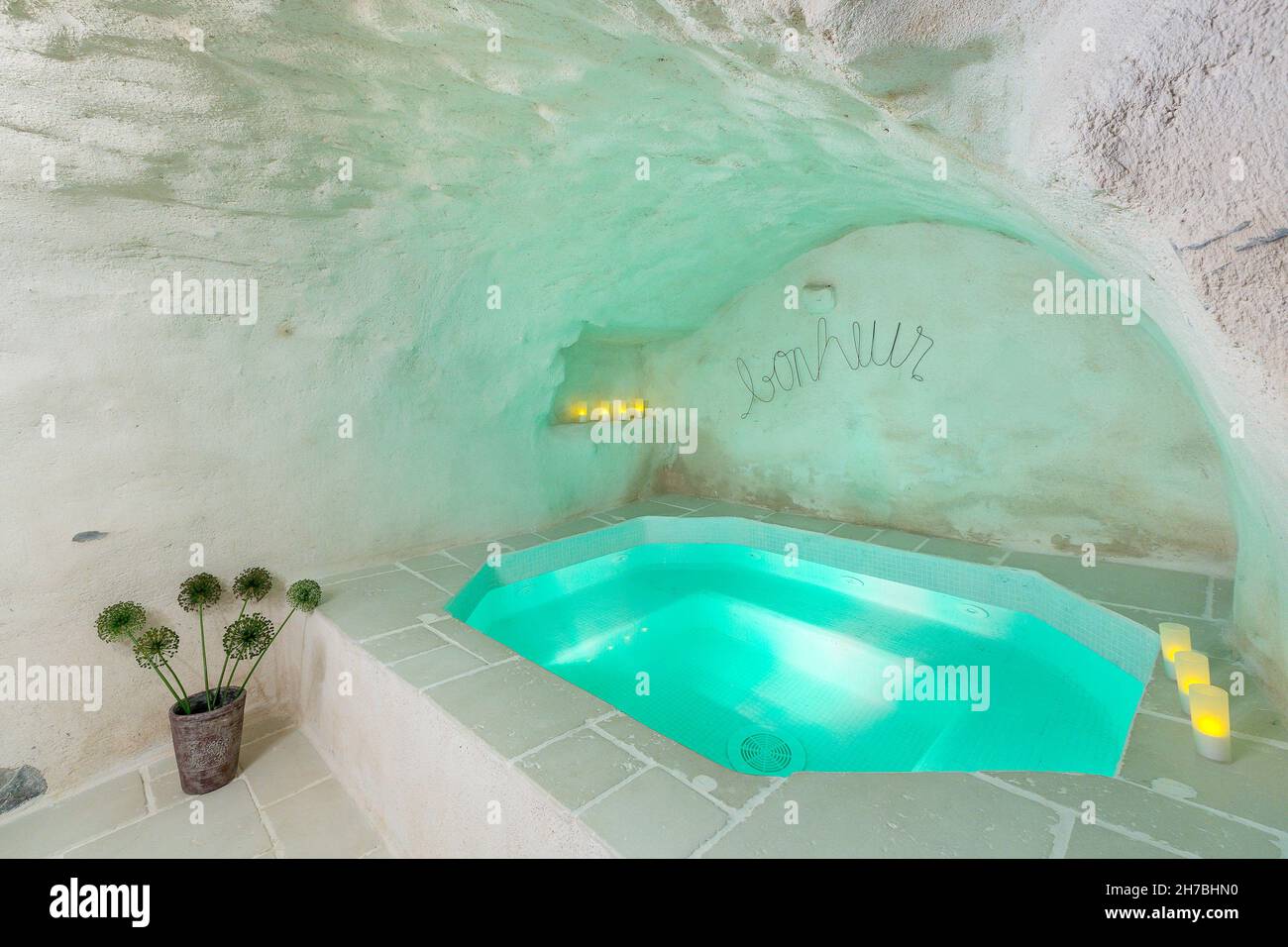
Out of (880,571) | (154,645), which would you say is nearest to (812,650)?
(880,571)

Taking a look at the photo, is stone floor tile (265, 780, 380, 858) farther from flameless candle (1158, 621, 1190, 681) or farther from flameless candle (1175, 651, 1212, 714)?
flameless candle (1158, 621, 1190, 681)

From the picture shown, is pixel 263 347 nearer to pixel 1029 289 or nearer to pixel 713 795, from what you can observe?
pixel 713 795

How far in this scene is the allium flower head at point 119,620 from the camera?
106 inches

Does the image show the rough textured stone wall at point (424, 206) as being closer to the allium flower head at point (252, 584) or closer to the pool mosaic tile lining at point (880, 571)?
the allium flower head at point (252, 584)

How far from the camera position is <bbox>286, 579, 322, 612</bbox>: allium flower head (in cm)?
321

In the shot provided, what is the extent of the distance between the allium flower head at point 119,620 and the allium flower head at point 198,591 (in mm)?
211

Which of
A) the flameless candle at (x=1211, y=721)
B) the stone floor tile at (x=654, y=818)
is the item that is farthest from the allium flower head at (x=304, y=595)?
the flameless candle at (x=1211, y=721)

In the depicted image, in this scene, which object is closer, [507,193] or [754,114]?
[754,114]

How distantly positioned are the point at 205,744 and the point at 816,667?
3484mm

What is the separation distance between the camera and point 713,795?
1808mm

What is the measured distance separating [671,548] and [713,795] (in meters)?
3.95

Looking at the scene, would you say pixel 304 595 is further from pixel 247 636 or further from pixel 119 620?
pixel 119 620

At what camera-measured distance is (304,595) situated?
3205 mm
